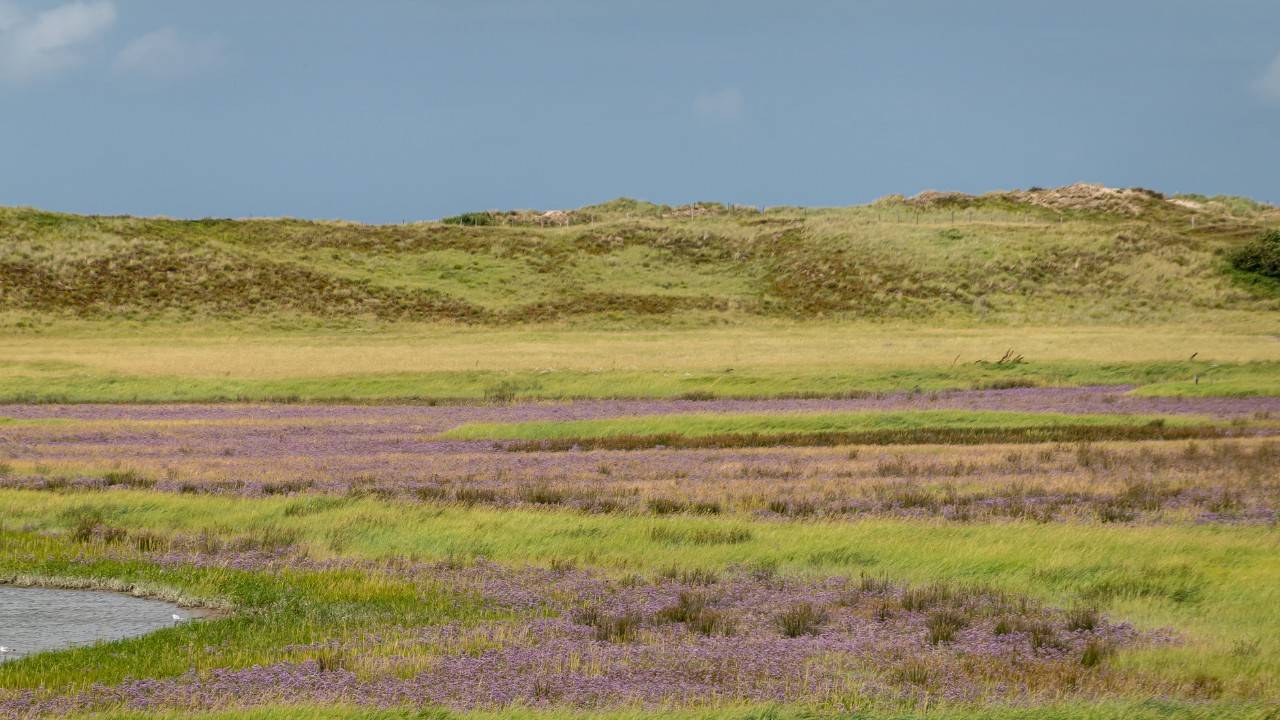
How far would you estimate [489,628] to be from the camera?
13.8 metres

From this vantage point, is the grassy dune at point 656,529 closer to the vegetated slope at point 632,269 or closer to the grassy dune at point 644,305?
the grassy dune at point 644,305

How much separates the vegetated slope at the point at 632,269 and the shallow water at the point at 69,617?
249ft

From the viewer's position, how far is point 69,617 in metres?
14.9

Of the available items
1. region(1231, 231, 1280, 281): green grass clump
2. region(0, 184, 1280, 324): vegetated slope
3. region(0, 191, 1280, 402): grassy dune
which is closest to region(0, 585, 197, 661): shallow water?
region(0, 191, 1280, 402): grassy dune

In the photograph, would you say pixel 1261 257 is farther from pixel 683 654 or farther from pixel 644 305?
pixel 683 654

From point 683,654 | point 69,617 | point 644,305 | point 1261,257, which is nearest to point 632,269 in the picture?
point 644,305

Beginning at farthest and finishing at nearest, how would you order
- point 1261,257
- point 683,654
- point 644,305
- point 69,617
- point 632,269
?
point 632,269 < point 1261,257 < point 644,305 < point 69,617 < point 683,654

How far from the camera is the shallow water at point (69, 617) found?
1368 cm

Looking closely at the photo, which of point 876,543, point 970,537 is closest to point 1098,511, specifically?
point 970,537

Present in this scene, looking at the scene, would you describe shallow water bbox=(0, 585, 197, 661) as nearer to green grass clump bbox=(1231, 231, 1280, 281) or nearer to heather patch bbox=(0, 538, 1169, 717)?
heather patch bbox=(0, 538, 1169, 717)

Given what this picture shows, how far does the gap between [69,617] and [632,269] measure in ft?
324

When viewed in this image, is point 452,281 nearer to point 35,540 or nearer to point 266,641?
point 35,540

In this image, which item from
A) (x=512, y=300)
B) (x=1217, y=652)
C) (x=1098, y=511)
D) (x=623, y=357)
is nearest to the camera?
(x=1217, y=652)

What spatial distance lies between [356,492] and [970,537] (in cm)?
1175
